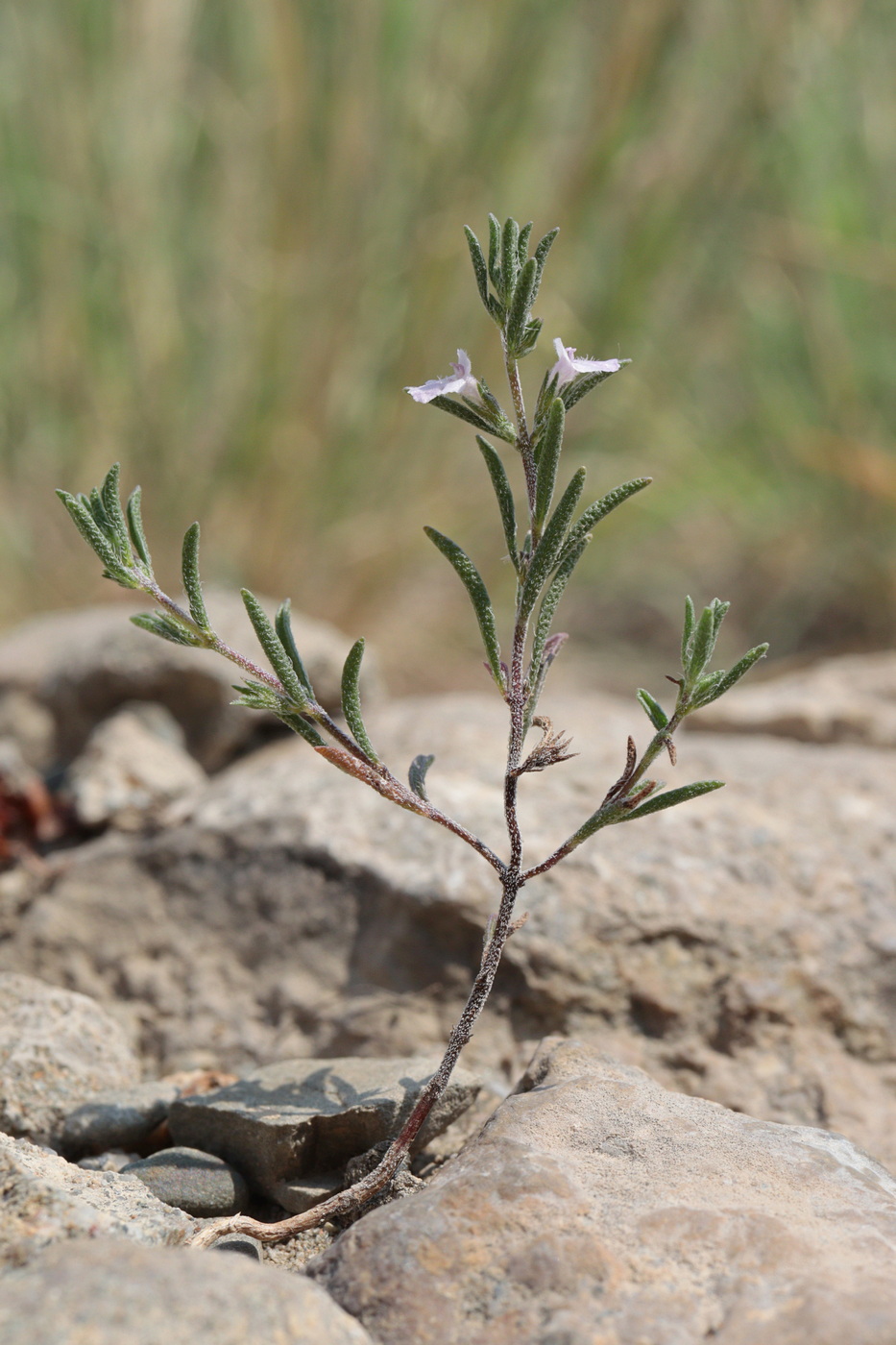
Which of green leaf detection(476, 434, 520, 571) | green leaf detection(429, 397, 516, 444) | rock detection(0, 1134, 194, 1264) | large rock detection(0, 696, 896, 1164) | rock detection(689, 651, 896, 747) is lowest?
rock detection(0, 1134, 194, 1264)

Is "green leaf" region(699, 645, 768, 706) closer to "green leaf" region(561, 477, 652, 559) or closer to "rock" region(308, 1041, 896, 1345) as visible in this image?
"green leaf" region(561, 477, 652, 559)

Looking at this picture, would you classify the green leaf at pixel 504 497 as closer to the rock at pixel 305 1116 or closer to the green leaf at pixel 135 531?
the green leaf at pixel 135 531

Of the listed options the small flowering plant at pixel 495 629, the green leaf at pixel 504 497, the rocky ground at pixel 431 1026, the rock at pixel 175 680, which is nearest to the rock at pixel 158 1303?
the rocky ground at pixel 431 1026

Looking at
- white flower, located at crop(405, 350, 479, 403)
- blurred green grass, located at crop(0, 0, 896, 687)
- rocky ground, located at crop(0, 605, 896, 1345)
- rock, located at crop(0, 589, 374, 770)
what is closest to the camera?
rocky ground, located at crop(0, 605, 896, 1345)

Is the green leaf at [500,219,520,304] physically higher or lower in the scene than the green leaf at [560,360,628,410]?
higher

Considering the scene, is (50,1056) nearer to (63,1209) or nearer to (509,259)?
(63,1209)

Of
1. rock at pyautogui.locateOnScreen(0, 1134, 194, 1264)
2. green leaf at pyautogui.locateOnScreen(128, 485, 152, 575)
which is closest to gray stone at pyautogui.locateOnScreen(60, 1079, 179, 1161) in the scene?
rock at pyautogui.locateOnScreen(0, 1134, 194, 1264)
